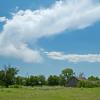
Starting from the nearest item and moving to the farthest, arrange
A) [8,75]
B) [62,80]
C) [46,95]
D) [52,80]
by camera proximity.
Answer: [46,95] → [8,75] → [52,80] → [62,80]

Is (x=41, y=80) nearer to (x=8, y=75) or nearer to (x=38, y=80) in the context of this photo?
(x=38, y=80)

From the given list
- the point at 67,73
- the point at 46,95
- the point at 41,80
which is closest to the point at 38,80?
the point at 41,80

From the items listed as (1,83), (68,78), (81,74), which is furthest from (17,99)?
(81,74)

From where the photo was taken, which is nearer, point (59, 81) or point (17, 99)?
point (17, 99)

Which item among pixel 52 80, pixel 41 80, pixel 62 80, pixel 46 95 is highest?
pixel 62 80

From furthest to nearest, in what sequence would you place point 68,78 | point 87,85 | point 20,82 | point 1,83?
point 68,78 → point 20,82 → point 1,83 → point 87,85

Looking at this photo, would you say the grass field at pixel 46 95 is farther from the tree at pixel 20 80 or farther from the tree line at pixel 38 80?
the tree at pixel 20 80

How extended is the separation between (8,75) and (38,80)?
19.8 meters

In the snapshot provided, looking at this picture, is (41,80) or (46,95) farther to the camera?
(41,80)

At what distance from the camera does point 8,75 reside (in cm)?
10475

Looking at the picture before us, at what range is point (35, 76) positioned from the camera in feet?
399

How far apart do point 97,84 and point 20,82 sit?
30.9m

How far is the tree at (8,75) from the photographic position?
4097 inches

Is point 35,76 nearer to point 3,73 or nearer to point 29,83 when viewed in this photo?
point 29,83
